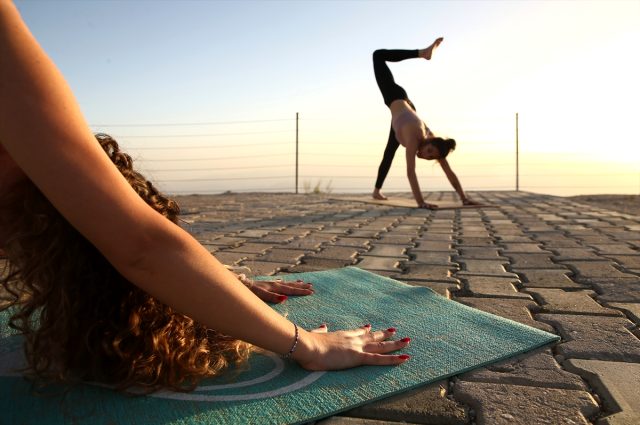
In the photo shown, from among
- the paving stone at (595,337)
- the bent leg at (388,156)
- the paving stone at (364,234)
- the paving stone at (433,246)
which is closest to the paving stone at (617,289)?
the paving stone at (595,337)

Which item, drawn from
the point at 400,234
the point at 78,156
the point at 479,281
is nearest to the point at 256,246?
the point at 400,234

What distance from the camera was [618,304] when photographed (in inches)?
86.4

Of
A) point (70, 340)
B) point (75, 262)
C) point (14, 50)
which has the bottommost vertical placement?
point (70, 340)

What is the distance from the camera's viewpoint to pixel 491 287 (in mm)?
2531

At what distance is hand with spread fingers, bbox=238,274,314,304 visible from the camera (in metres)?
2.19

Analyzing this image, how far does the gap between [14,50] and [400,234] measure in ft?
12.6

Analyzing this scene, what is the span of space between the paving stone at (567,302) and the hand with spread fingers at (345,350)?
907 millimetres

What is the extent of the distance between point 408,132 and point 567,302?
474 centimetres

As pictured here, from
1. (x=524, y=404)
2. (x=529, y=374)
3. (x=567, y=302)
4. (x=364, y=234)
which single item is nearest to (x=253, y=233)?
(x=364, y=234)

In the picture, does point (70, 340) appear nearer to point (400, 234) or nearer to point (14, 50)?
point (14, 50)

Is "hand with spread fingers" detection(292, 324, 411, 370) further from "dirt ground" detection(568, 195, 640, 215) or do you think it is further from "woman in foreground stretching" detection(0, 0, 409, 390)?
"dirt ground" detection(568, 195, 640, 215)

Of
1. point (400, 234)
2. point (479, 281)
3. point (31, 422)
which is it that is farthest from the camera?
point (400, 234)

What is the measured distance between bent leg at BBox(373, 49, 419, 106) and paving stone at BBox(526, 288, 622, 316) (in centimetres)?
544

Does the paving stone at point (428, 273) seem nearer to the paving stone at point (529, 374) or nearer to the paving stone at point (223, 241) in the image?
the paving stone at point (529, 374)
